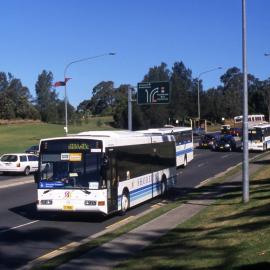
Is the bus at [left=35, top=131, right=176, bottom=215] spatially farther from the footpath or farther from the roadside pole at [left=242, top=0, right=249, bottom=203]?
the roadside pole at [left=242, top=0, right=249, bottom=203]

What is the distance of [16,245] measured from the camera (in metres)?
13.8

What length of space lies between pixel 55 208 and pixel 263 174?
15268 millimetres

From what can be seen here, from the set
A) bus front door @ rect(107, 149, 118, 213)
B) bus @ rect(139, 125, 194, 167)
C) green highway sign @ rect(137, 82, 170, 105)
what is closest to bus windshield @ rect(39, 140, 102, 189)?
bus front door @ rect(107, 149, 118, 213)

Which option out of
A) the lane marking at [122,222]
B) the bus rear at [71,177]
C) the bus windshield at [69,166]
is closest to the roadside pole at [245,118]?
the lane marking at [122,222]

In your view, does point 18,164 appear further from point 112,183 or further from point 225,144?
point 225,144

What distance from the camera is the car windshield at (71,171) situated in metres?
17.5

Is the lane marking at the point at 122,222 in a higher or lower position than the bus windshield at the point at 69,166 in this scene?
lower

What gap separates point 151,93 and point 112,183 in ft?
120

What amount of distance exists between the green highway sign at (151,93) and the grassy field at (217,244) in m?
37.0

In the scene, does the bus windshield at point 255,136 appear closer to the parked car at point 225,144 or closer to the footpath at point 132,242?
the parked car at point 225,144

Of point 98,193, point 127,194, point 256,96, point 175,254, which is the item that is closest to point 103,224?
point 98,193

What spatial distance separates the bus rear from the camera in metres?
17.4

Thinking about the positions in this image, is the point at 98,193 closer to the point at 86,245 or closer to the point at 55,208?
the point at 55,208

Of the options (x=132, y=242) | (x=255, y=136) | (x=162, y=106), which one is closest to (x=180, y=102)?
(x=162, y=106)
